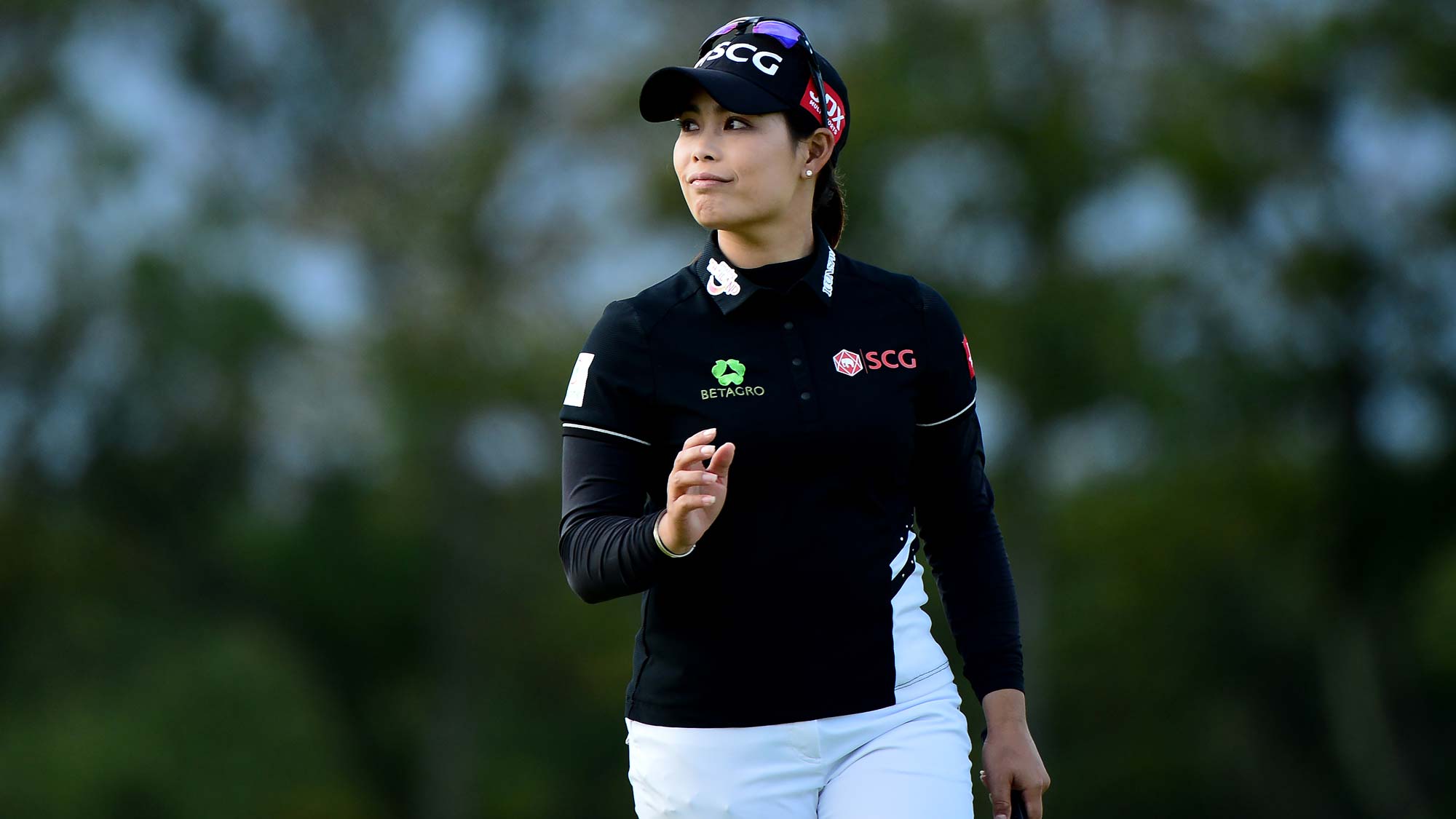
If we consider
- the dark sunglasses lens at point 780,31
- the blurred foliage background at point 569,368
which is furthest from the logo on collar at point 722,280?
the blurred foliage background at point 569,368

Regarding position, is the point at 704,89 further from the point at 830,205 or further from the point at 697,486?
the point at 697,486

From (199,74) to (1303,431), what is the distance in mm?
16383

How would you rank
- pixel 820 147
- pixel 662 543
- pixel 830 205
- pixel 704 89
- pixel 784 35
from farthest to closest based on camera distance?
pixel 830 205
pixel 820 147
pixel 784 35
pixel 704 89
pixel 662 543

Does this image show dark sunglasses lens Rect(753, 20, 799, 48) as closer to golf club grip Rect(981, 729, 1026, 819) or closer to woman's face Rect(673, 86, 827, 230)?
woman's face Rect(673, 86, 827, 230)

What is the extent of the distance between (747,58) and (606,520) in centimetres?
89

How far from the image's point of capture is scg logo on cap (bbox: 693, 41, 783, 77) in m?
3.17

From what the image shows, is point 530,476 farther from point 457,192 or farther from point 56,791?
point 56,791

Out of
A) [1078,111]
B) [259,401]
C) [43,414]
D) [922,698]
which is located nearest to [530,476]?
[259,401]

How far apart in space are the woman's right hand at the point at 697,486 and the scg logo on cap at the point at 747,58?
797 millimetres

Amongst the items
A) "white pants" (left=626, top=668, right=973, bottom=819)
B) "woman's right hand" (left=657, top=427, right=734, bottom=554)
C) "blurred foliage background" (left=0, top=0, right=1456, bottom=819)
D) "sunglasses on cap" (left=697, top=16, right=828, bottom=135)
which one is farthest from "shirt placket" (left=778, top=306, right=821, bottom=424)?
"blurred foliage background" (left=0, top=0, right=1456, bottom=819)

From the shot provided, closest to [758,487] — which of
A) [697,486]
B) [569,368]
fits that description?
[697,486]

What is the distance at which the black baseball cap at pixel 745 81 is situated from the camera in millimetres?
3100

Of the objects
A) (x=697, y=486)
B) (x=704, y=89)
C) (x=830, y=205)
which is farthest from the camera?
(x=830, y=205)

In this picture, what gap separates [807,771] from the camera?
3.00m
